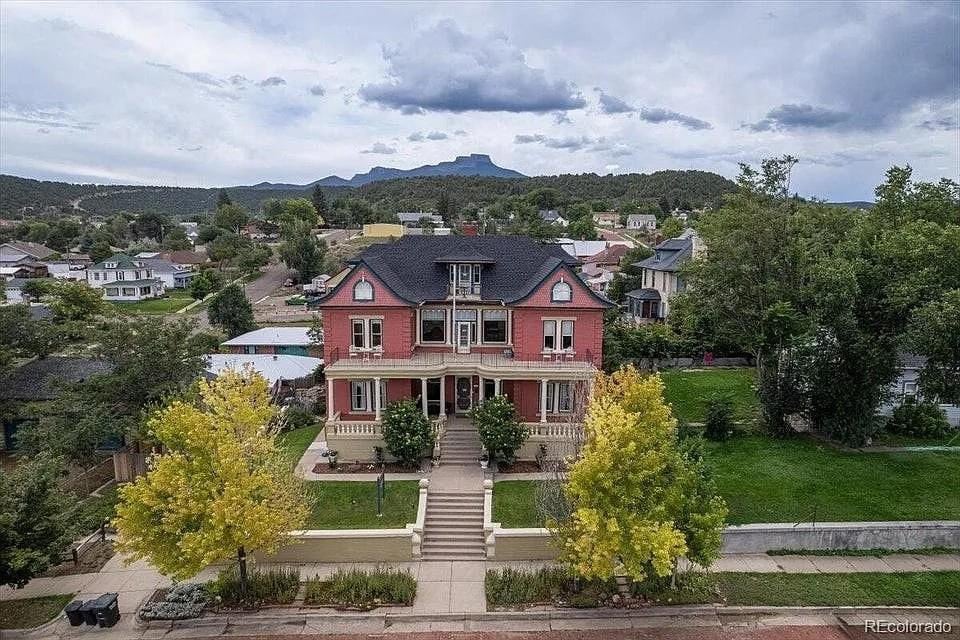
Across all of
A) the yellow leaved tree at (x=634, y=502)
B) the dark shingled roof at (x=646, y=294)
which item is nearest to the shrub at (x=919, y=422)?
the yellow leaved tree at (x=634, y=502)

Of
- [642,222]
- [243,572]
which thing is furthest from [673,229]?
[243,572]

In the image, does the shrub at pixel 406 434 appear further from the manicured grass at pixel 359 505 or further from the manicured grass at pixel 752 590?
the manicured grass at pixel 752 590

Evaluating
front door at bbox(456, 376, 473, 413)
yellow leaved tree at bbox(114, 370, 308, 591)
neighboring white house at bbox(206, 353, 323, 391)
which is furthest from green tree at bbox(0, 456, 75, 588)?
neighboring white house at bbox(206, 353, 323, 391)

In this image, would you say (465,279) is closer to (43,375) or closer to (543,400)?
(543,400)

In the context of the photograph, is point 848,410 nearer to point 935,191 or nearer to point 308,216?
point 935,191

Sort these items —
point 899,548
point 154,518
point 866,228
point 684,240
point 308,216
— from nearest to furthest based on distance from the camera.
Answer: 1. point 154,518
2. point 899,548
3. point 866,228
4. point 684,240
5. point 308,216

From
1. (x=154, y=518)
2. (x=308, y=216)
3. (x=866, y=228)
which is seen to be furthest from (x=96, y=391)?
(x=308, y=216)

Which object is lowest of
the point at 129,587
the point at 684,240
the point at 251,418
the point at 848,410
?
the point at 129,587
